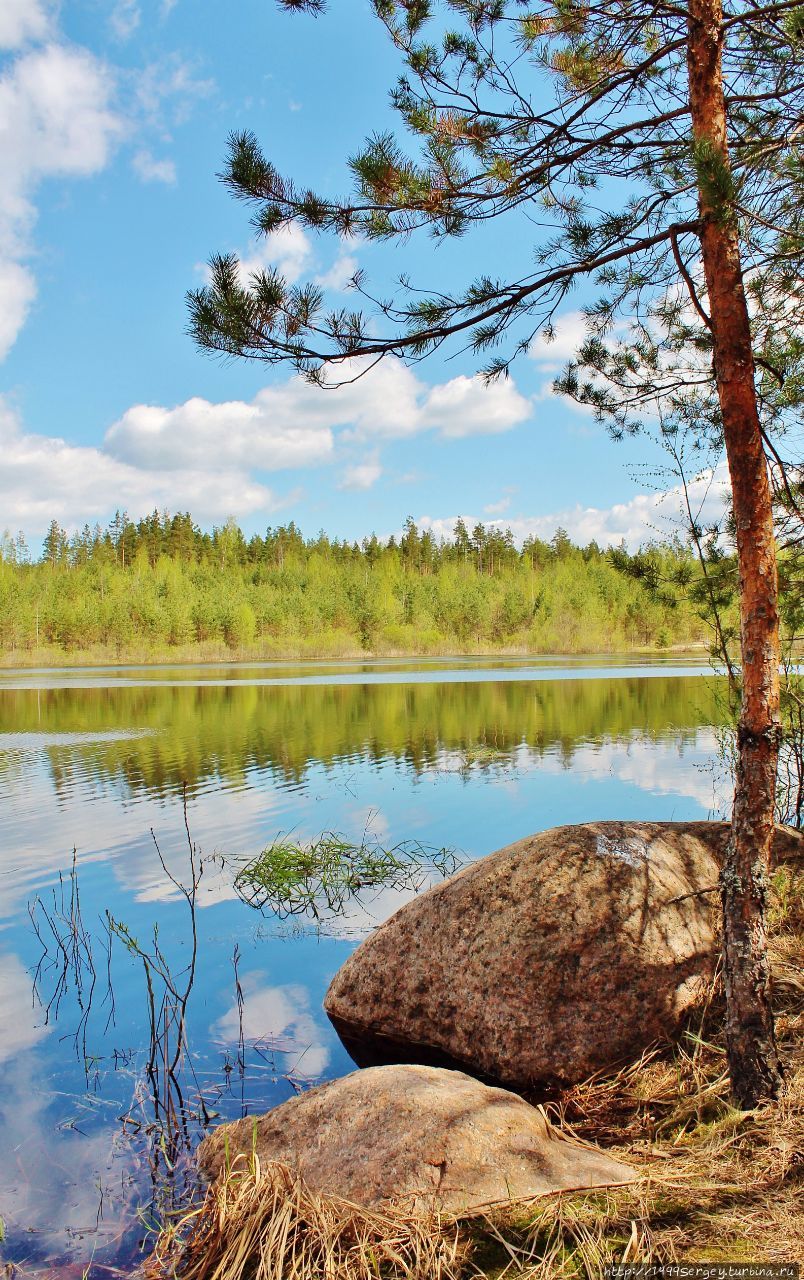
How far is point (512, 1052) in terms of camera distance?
13.2ft

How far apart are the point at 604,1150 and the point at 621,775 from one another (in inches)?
423

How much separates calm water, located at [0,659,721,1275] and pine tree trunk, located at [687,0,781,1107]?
244cm

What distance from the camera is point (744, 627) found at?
3.49 meters

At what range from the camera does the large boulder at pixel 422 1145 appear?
2764 mm

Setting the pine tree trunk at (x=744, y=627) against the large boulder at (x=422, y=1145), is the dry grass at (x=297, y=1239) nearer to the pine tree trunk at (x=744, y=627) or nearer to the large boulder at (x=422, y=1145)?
the large boulder at (x=422, y=1145)

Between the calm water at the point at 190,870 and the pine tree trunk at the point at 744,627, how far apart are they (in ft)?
8.00

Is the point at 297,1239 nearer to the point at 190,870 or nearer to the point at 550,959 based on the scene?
the point at 550,959

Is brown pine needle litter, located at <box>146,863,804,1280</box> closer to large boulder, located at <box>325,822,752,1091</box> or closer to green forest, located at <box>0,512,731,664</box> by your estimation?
large boulder, located at <box>325,822,752,1091</box>

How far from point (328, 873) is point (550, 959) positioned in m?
4.66

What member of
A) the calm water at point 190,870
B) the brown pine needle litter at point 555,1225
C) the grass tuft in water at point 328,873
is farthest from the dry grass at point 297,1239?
the grass tuft in water at point 328,873

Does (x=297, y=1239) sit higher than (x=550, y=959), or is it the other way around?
(x=550, y=959)

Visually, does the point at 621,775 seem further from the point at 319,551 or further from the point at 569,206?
the point at 319,551

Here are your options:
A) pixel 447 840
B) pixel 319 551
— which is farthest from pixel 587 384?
pixel 319 551

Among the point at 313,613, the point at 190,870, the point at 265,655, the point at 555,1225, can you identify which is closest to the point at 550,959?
the point at 555,1225
